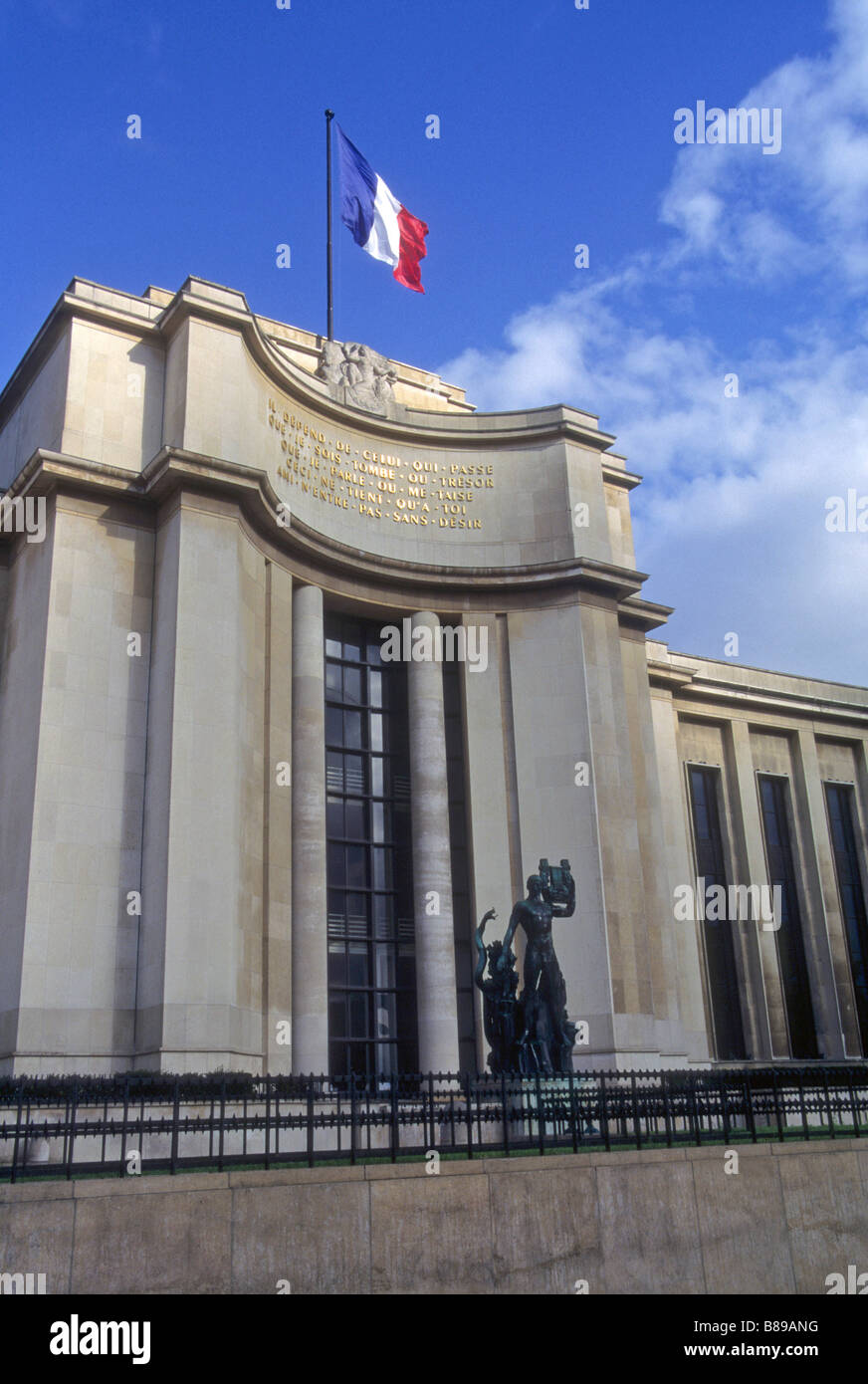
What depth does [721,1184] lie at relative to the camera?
1493 centimetres

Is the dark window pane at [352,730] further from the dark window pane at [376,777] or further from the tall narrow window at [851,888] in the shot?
the tall narrow window at [851,888]

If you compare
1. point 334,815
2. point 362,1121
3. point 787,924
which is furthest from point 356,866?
point 787,924

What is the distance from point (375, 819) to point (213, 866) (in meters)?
9.13

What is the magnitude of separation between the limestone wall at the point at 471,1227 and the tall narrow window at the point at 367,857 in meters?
16.5

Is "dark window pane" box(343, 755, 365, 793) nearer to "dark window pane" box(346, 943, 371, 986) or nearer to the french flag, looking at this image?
"dark window pane" box(346, 943, 371, 986)

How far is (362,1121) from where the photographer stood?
14805 millimetres

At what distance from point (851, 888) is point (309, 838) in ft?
85.4

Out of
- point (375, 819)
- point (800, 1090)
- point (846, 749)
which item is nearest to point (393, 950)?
point (375, 819)

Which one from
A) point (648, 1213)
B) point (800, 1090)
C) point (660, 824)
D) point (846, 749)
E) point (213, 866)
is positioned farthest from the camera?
point (846, 749)

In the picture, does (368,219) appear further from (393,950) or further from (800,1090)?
(800,1090)

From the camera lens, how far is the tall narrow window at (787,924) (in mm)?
42625

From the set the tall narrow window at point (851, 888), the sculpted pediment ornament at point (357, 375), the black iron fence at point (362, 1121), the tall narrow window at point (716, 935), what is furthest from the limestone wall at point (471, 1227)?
the tall narrow window at point (851, 888)

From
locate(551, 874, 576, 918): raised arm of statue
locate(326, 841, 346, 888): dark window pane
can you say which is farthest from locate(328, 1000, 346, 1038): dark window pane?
locate(551, 874, 576, 918): raised arm of statue
